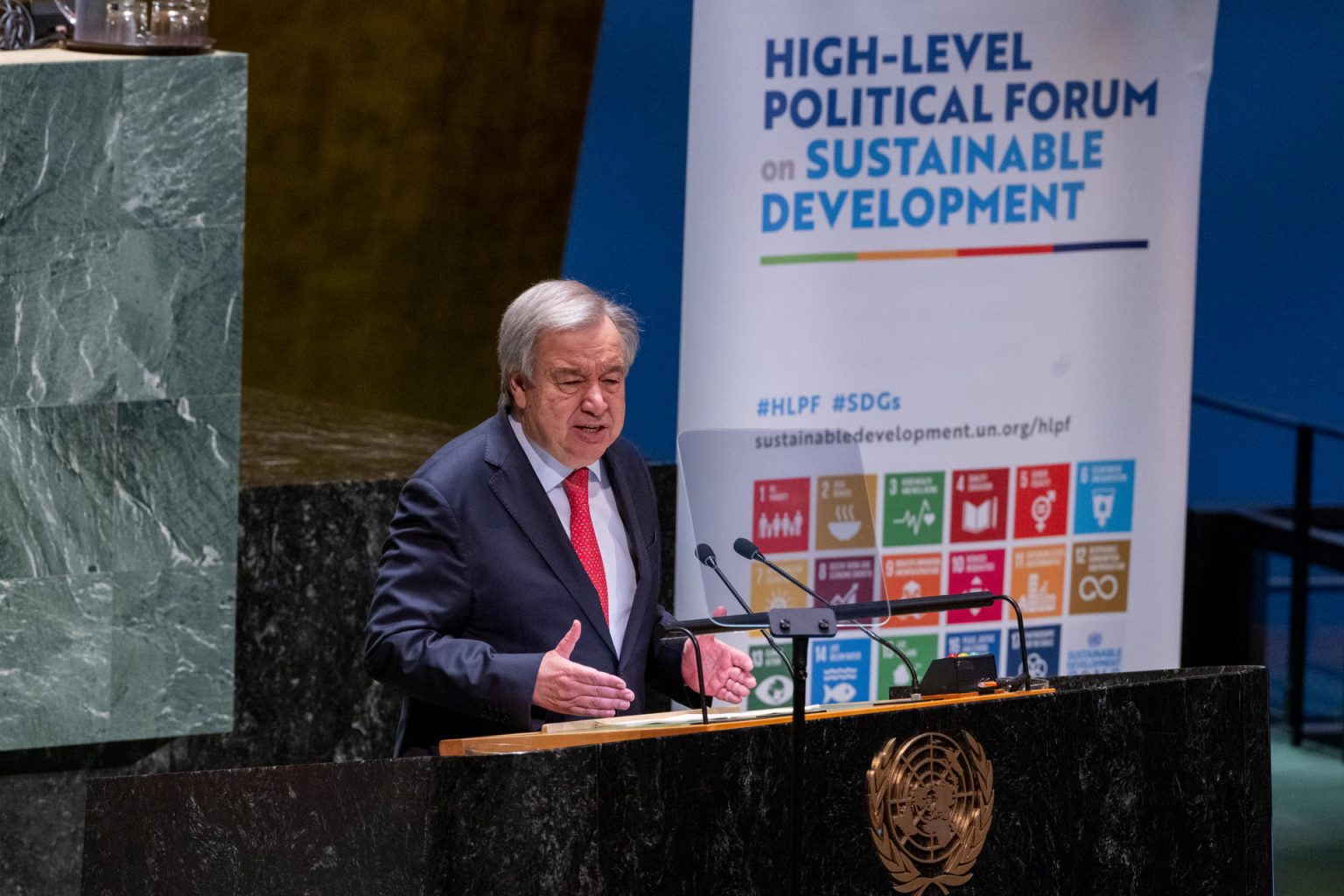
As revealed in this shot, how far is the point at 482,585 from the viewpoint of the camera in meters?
2.87

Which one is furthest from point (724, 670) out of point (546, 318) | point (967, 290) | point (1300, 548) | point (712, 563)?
point (1300, 548)

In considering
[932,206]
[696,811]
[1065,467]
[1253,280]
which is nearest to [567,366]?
[696,811]

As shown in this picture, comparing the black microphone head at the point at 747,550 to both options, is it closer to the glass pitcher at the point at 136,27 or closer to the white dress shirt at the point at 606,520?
the white dress shirt at the point at 606,520

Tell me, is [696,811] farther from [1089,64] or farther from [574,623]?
[1089,64]

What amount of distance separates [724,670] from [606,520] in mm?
403

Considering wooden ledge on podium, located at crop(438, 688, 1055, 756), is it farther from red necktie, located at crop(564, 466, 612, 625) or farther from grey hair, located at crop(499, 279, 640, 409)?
grey hair, located at crop(499, 279, 640, 409)

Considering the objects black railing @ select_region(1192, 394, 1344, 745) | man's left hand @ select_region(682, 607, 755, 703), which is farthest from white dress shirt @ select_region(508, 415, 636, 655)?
black railing @ select_region(1192, 394, 1344, 745)

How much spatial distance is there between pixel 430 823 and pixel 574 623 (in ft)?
1.29

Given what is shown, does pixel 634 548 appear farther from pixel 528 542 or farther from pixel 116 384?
pixel 116 384

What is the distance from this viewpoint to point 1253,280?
8.22 metres

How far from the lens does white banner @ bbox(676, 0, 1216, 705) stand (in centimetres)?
425

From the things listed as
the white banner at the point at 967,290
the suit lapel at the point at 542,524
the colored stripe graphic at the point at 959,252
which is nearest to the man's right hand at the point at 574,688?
the suit lapel at the point at 542,524

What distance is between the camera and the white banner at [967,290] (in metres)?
4.25

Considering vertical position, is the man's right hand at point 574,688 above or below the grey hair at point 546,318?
below
